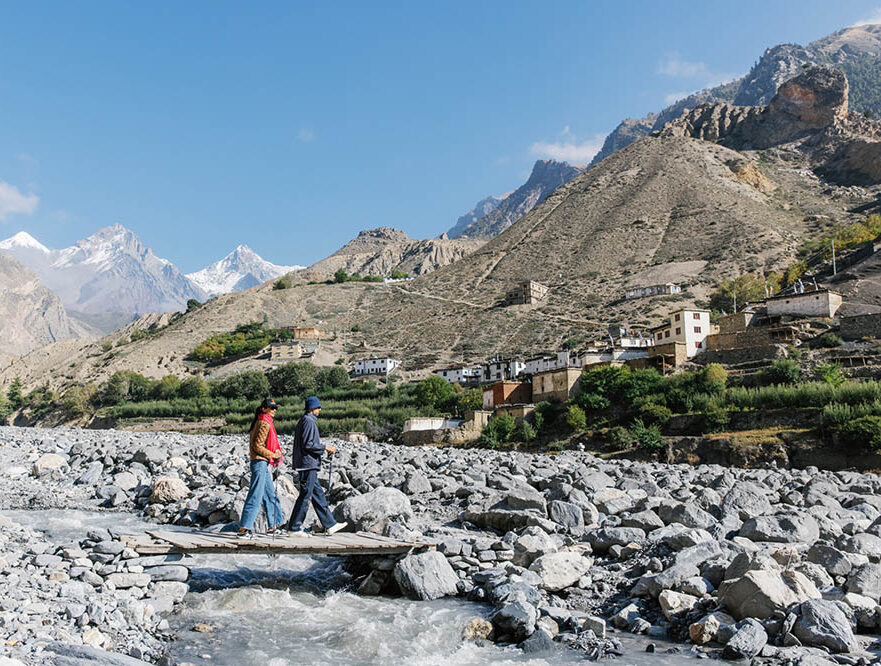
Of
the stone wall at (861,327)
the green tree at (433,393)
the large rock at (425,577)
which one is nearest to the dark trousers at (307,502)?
the large rock at (425,577)

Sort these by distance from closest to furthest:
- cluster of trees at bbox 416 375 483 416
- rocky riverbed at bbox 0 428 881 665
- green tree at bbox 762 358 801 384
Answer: rocky riverbed at bbox 0 428 881 665 → green tree at bbox 762 358 801 384 → cluster of trees at bbox 416 375 483 416

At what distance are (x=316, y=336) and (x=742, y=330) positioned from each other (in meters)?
54.1

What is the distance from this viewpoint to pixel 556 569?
810 cm

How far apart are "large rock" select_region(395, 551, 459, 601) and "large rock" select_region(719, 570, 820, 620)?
3063 mm

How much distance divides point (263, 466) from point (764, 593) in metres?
6.14

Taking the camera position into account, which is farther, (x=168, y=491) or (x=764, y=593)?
(x=168, y=491)

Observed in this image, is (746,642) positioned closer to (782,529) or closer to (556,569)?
(556,569)

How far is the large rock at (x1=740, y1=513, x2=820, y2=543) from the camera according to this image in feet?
30.9

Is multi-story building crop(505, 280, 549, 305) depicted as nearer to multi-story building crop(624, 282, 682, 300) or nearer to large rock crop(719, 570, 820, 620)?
multi-story building crop(624, 282, 682, 300)

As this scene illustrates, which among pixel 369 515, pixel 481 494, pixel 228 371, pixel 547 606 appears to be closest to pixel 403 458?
pixel 481 494

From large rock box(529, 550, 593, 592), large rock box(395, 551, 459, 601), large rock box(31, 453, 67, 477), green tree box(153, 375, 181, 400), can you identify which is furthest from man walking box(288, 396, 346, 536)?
green tree box(153, 375, 181, 400)

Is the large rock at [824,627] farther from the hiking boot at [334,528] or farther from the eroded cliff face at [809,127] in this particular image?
the eroded cliff face at [809,127]

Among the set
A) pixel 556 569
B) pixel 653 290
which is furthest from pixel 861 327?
pixel 556 569

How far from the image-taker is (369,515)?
33.1ft
